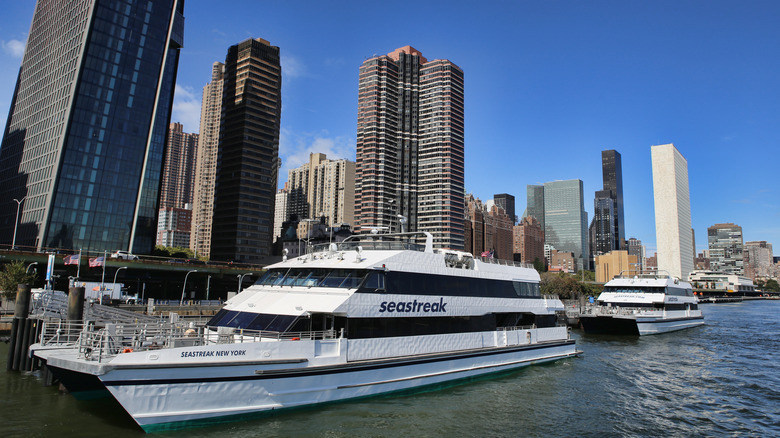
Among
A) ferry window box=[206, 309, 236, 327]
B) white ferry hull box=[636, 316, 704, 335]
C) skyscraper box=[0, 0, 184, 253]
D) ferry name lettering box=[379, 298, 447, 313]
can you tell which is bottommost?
white ferry hull box=[636, 316, 704, 335]

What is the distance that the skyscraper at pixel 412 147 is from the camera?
143m

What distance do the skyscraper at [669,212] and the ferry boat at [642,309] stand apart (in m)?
153

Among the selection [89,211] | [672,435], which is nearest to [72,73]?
[89,211]

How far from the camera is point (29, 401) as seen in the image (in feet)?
50.8

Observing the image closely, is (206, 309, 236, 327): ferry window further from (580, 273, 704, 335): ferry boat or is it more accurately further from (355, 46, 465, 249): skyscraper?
(355, 46, 465, 249): skyscraper

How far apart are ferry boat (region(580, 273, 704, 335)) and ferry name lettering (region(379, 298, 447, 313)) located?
28149 millimetres

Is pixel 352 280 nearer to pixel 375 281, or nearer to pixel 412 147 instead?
pixel 375 281

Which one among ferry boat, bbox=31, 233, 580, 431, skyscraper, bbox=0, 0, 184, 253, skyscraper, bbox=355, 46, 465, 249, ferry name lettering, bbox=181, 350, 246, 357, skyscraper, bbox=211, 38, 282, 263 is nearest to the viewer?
ferry boat, bbox=31, 233, 580, 431

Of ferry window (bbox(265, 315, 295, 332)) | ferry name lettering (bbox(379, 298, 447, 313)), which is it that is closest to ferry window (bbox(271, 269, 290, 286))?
ferry window (bbox(265, 315, 295, 332))

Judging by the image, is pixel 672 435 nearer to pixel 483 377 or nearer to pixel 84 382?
pixel 483 377

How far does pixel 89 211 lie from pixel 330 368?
8071 cm

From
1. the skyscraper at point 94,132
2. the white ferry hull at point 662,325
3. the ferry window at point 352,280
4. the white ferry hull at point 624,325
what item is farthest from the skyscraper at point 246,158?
the ferry window at point 352,280

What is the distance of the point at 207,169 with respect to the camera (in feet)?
597

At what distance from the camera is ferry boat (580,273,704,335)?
42.0 meters
